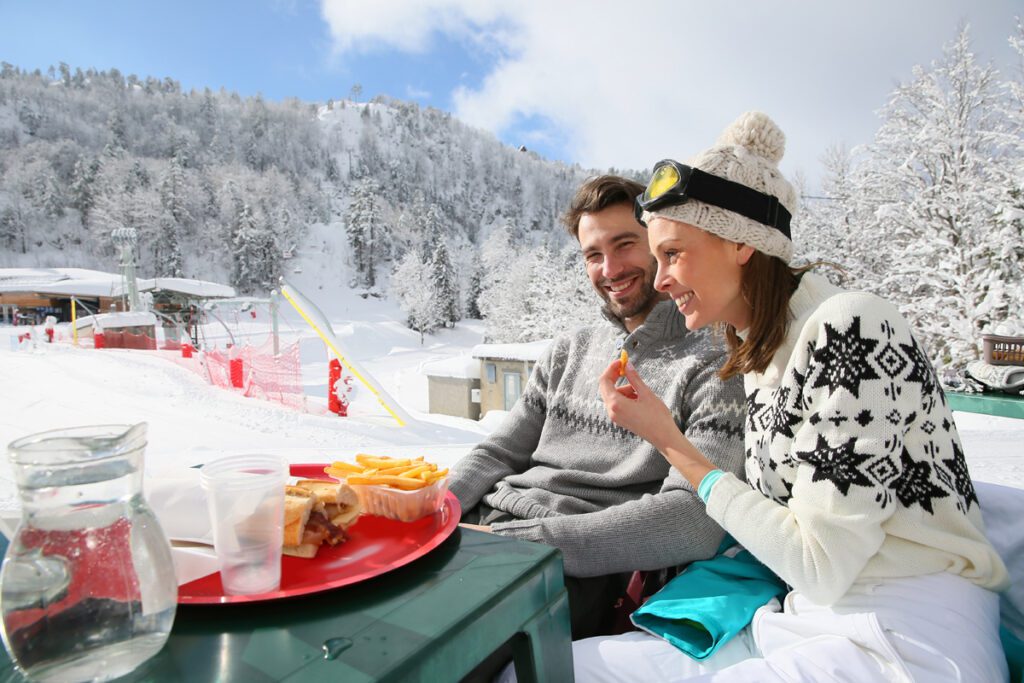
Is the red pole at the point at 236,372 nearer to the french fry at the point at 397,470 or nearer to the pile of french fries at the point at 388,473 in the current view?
the pile of french fries at the point at 388,473

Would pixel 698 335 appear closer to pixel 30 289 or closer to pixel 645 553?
pixel 645 553

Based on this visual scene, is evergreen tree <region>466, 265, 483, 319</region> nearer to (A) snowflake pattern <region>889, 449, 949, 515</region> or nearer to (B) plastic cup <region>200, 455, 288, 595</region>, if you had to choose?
(A) snowflake pattern <region>889, 449, 949, 515</region>

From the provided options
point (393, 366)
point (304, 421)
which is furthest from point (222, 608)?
point (393, 366)

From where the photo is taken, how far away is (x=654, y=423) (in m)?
1.43

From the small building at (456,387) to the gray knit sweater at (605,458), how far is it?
A: 47.8ft

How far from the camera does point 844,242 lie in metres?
21.2

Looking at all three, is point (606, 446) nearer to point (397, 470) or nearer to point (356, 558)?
point (397, 470)

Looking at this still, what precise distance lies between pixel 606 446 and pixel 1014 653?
1059mm

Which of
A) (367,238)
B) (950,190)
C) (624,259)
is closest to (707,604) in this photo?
(624,259)

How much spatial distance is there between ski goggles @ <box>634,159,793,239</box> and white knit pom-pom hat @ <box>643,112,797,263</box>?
0.04 feet

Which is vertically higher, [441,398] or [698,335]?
[698,335]

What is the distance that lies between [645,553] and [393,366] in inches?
1337

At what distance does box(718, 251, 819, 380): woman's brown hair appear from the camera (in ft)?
4.33

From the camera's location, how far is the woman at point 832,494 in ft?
3.42
